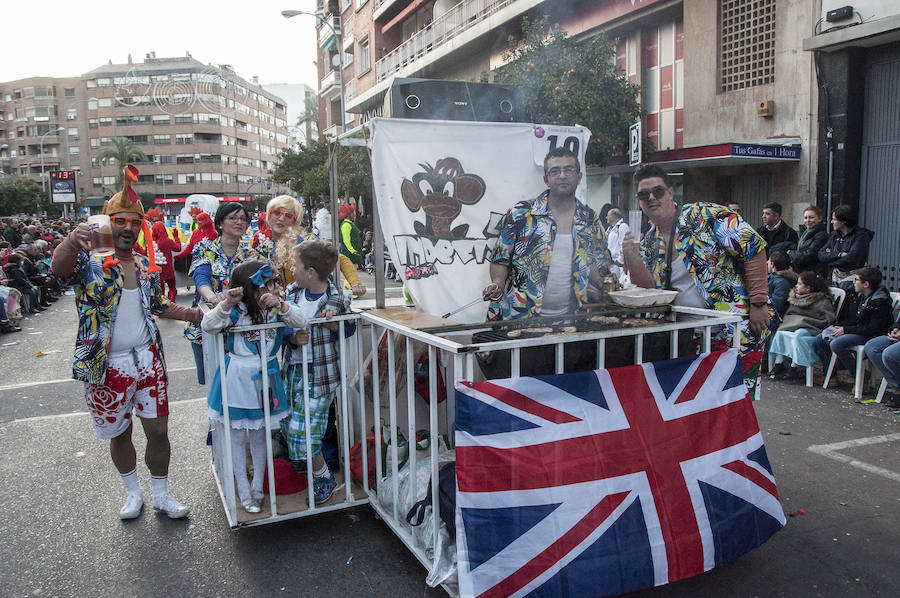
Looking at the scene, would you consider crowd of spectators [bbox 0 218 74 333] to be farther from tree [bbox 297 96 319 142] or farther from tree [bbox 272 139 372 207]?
tree [bbox 297 96 319 142]

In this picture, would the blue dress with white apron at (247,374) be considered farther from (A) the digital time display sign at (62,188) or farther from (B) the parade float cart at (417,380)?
(A) the digital time display sign at (62,188)

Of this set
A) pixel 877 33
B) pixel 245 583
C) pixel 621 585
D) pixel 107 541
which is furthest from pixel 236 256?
pixel 877 33

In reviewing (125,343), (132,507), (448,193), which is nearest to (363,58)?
(448,193)

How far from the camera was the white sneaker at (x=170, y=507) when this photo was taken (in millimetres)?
3951

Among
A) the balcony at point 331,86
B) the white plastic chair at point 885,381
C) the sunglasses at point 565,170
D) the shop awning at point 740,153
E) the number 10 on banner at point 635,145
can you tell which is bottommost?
the white plastic chair at point 885,381

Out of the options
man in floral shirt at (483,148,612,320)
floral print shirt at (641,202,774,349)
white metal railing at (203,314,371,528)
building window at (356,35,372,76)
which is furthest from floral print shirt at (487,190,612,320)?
building window at (356,35,372,76)

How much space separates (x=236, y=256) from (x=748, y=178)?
11569 mm

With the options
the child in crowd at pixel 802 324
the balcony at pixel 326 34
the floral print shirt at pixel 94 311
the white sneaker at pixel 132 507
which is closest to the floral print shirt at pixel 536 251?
the floral print shirt at pixel 94 311

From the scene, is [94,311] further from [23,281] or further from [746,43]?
[746,43]

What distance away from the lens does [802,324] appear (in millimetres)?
7188

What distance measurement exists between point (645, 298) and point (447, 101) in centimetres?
259

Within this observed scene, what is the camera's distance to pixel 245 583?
10.6 feet

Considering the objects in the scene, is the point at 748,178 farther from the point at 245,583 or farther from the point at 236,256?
the point at 245,583

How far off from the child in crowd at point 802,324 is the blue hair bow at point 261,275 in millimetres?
5820
